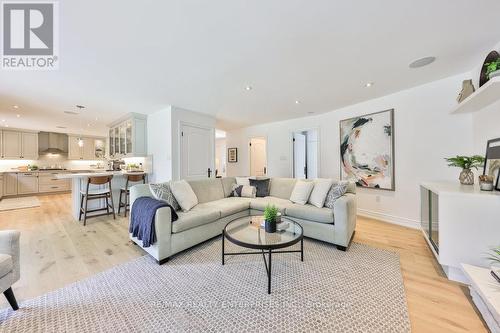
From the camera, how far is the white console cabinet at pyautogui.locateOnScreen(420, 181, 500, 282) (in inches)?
68.1

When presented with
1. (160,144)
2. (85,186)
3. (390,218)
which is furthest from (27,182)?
(390,218)

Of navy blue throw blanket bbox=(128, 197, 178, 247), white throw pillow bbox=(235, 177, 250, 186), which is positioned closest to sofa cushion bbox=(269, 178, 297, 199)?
white throw pillow bbox=(235, 177, 250, 186)

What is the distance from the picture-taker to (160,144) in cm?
452

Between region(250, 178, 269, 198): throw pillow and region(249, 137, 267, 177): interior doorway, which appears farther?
region(249, 137, 267, 177): interior doorway

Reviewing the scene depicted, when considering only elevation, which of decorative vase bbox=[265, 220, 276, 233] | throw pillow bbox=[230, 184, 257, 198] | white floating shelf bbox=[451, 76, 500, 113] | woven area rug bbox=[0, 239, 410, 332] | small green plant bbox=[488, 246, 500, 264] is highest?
white floating shelf bbox=[451, 76, 500, 113]

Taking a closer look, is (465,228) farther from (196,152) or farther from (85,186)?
(85,186)

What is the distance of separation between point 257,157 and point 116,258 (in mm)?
5028

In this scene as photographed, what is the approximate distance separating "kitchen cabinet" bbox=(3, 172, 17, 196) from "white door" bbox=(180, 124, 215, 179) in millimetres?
6433

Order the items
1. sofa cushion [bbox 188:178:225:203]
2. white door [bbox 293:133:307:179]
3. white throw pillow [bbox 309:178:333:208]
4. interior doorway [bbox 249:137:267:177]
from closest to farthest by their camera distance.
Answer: white throw pillow [bbox 309:178:333:208]
sofa cushion [bbox 188:178:225:203]
white door [bbox 293:133:307:179]
interior doorway [bbox 249:137:267:177]

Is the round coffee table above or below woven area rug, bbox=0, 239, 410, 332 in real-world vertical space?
above

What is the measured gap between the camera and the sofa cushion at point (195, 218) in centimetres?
231

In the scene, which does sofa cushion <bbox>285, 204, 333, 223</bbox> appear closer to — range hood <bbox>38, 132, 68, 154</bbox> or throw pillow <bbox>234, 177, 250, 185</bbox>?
throw pillow <bbox>234, 177, 250, 185</bbox>

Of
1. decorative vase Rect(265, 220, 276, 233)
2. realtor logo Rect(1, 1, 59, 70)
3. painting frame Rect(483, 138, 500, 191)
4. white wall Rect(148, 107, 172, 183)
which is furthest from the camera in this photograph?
white wall Rect(148, 107, 172, 183)

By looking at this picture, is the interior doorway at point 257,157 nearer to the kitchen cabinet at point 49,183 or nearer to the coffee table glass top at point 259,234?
the coffee table glass top at point 259,234
